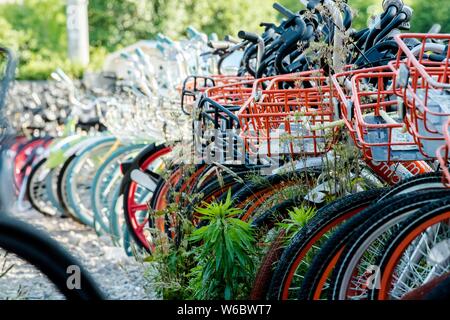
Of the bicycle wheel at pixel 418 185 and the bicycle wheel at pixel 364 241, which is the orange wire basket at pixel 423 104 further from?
the bicycle wheel at pixel 364 241

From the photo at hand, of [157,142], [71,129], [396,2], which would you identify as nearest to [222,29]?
[71,129]

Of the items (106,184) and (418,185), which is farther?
(106,184)

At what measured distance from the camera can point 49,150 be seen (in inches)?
348

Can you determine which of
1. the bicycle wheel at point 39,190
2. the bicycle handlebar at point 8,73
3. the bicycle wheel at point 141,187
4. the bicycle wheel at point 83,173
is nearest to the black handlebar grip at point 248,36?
the bicycle wheel at point 141,187

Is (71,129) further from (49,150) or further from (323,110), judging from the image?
(323,110)

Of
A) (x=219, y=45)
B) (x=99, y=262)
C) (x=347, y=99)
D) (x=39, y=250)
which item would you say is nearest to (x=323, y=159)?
(x=347, y=99)

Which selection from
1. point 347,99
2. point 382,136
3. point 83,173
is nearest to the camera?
point 382,136

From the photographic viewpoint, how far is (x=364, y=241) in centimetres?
312

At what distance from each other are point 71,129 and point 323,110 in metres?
5.28

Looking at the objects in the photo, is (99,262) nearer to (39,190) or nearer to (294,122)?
(39,190)

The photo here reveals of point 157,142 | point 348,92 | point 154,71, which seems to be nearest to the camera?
point 348,92

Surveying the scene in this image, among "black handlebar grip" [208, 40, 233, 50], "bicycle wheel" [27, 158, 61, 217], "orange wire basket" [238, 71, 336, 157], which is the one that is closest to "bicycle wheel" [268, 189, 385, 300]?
"orange wire basket" [238, 71, 336, 157]

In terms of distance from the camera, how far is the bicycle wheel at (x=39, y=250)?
258 centimetres

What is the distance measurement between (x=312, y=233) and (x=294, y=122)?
106cm
